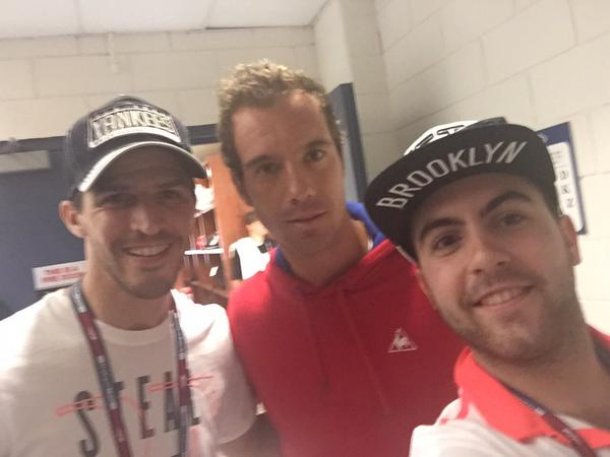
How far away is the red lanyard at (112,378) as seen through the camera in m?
1.05

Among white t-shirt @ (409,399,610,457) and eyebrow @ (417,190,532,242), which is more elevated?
eyebrow @ (417,190,532,242)

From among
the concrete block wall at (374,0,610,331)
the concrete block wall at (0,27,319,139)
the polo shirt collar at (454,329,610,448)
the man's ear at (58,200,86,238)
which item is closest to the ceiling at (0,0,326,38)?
the concrete block wall at (0,27,319,139)

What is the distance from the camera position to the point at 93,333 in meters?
1.09

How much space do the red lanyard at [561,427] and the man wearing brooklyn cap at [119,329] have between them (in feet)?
2.20

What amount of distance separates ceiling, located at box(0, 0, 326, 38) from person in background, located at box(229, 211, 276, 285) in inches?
37.5

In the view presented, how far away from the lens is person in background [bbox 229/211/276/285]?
296 centimetres

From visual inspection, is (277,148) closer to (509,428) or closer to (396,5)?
(509,428)

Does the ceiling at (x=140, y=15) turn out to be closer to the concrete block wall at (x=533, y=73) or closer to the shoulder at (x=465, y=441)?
the concrete block wall at (x=533, y=73)

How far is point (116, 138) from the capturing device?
1117 millimetres

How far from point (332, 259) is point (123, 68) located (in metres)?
1.64

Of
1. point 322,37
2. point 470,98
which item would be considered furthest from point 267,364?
point 322,37

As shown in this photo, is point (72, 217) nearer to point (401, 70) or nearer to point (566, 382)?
point (566, 382)

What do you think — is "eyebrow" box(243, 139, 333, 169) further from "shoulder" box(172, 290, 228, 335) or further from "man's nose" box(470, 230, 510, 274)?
"man's nose" box(470, 230, 510, 274)

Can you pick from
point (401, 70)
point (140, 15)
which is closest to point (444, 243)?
point (401, 70)
